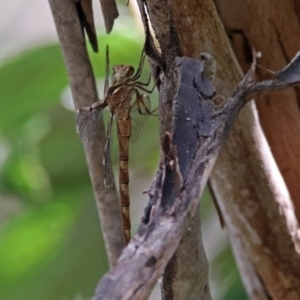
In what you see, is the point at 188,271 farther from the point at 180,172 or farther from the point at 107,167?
the point at 107,167

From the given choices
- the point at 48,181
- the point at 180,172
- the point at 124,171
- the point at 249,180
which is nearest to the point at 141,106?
the point at 124,171

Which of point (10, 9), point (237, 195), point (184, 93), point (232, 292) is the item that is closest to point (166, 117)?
point (184, 93)

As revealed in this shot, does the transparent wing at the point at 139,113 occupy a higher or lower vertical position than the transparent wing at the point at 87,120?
lower

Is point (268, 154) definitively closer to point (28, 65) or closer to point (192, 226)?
point (192, 226)

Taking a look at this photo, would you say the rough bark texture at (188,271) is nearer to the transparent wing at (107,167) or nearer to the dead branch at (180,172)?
the dead branch at (180,172)

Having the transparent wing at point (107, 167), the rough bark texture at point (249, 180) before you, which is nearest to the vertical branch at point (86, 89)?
the transparent wing at point (107, 167)

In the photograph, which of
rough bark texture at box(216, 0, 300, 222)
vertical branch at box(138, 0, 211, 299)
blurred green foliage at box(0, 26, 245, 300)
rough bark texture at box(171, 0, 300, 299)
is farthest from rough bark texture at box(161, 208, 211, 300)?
blurred green foliage at box(0, 26, 245, 300)

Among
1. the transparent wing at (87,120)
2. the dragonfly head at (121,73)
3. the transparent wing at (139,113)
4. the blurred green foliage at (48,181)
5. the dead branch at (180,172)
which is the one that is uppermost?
the dead branch at (180,172)
